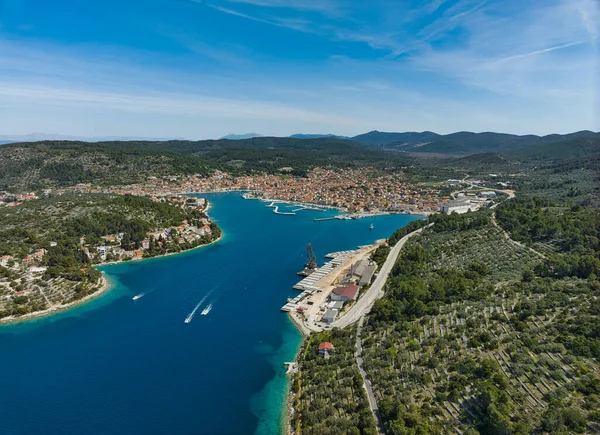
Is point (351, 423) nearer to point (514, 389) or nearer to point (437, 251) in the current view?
point (514, 389)

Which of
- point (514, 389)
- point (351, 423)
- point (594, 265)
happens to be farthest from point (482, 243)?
point (351, 423)

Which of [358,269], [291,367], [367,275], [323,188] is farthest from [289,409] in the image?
[323,188]

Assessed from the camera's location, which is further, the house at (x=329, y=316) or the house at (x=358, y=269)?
the house at (x=358, y=269)

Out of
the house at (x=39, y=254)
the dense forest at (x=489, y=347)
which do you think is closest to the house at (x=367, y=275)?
the dense forest at (x=489, y=347)

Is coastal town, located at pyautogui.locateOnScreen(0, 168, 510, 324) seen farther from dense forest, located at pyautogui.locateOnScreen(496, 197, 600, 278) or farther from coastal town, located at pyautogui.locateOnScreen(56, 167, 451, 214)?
dense forest, located at pyautogui.locateOnScreen(496, 197, 600, 278)

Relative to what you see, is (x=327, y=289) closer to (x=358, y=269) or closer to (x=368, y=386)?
(x=358, y=269)

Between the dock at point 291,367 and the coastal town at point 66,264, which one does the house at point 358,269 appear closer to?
the dock at point 291,367
